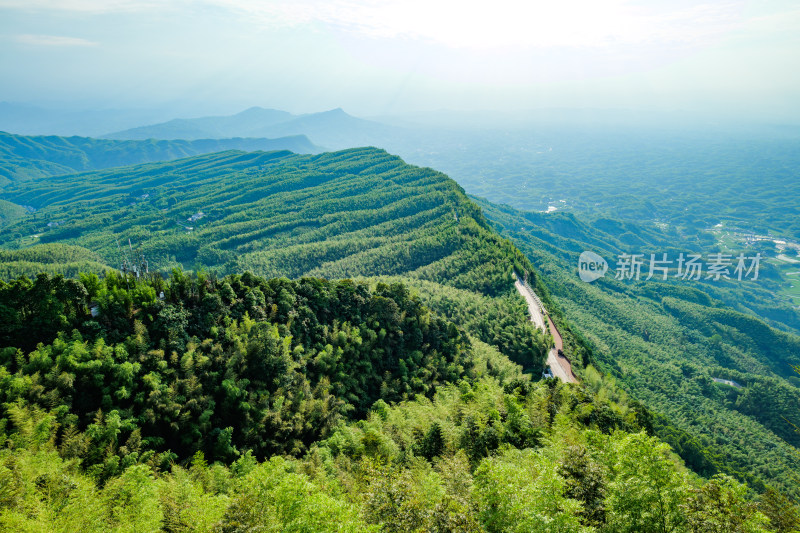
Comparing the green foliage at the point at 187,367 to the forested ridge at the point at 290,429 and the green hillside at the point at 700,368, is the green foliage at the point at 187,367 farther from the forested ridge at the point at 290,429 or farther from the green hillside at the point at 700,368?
the green hillside at the point at 700,368

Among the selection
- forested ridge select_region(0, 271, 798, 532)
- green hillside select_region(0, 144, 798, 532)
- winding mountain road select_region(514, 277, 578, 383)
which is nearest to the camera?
forested ridge select_region(0, 271, 798, 532)

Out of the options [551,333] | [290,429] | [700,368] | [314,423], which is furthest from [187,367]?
[700,368]

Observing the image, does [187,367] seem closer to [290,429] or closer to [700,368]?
[290,429]

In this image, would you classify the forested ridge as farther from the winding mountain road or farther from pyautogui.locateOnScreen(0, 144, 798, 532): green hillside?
the winding mountain road

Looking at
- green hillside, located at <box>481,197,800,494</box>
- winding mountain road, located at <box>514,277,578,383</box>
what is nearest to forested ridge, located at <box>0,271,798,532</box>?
winding mountain road, located at <box>514,277,578,383</box>

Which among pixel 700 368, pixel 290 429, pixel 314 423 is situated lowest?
pixel 700 368

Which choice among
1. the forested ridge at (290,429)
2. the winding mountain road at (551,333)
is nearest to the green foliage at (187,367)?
the forested ridge at (290,429)

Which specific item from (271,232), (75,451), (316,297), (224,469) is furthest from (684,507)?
(271,232)

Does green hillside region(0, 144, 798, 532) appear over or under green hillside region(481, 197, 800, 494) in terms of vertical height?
over

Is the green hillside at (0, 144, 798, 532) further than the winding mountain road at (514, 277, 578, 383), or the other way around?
the winding mountain road at (514, 277, 578, 383)

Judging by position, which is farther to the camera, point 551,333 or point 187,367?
point 551,333

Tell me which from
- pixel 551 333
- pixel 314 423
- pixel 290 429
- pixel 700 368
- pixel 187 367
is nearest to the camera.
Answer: pixel 187 367
